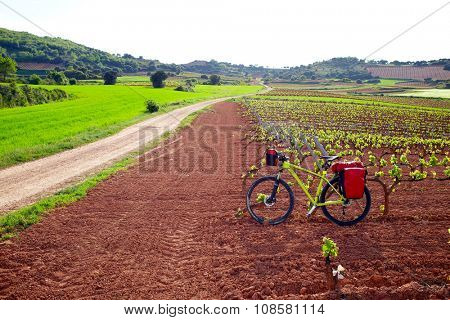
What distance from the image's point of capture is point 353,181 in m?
6.64

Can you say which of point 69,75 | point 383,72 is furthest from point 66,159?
point 383,72

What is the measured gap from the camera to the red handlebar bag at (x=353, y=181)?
21.7 ft

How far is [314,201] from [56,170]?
37.5ft

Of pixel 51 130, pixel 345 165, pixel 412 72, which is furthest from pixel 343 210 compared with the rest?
pixel 412 72

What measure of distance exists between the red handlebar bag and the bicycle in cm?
36

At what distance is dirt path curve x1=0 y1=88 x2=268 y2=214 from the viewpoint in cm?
1078

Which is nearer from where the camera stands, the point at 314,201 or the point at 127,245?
the point at 127,245

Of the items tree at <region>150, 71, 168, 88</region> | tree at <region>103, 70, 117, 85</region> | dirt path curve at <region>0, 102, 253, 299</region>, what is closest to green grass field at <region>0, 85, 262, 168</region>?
dirt path curve at <region>0, 102, 253, 299</region>

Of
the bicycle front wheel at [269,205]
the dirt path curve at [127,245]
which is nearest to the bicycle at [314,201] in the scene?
the bicycle front wheel at [269,205]

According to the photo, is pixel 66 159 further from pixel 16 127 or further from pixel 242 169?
pixel 16 127

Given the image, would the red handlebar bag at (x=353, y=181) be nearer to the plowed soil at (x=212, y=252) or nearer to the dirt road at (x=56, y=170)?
the plowed soil at (x=212, y=252)

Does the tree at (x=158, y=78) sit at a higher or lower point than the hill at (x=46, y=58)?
lower

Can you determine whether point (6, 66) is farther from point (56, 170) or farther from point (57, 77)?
point (56, 170)

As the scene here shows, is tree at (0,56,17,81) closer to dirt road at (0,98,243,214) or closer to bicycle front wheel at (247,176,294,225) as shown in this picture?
dirt road at (0,98,243,214)
